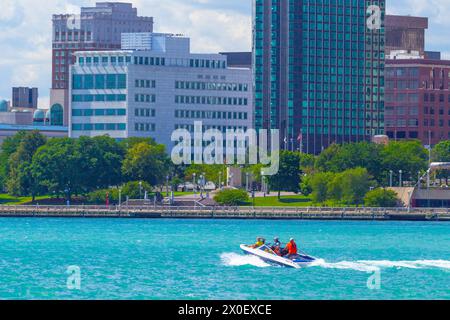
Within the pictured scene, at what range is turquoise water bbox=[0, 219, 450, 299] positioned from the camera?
80688 millimetres

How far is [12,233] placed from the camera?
152 metres

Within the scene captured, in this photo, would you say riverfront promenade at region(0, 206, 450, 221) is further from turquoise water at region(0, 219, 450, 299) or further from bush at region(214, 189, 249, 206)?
turquoise water at region(0, 219, 450, 299)

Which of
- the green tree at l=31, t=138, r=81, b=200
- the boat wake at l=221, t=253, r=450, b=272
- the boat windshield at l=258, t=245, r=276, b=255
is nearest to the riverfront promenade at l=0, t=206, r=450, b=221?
the green tree at l=31, t=138, r=81, b=200

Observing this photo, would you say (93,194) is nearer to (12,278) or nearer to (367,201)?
(367,201)

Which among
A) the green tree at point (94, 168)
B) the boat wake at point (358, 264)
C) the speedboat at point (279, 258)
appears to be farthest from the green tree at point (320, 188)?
the speedboat at point (279, 258)

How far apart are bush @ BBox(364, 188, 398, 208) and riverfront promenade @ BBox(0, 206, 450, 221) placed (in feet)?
9.36

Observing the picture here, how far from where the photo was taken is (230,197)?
197625 millimetres

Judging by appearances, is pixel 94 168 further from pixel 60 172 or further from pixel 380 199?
pixel 380 199

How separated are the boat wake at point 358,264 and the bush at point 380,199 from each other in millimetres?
88624

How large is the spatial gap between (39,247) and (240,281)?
43.4 m

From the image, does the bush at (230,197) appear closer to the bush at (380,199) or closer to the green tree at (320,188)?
the green tree at (320,188)

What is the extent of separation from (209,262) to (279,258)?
11.3 metres

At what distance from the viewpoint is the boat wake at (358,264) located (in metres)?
95.1
